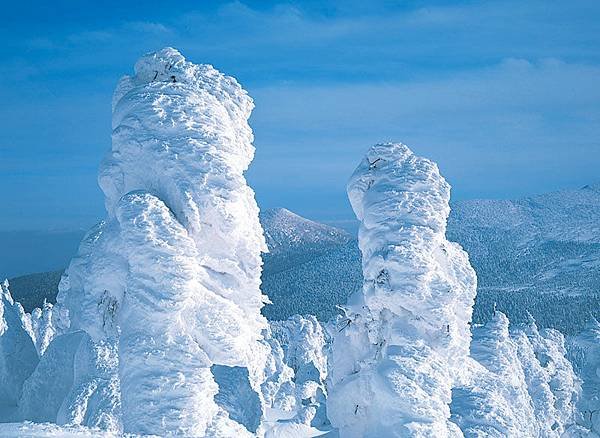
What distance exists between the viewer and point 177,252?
40.2 ft

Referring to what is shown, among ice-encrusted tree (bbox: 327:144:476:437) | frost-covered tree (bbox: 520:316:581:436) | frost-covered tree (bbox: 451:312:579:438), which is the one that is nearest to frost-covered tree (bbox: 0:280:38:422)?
ice-encrusted tree (bbox: 327:144:476:437)

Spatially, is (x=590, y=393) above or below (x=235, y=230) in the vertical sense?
below

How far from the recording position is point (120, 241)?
12.8 metres

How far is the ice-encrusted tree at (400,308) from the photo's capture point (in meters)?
14.3

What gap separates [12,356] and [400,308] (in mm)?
10119

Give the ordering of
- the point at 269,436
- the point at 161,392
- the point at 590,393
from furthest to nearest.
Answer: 1. the point at 590,393
2. the point at 269,436
3. the point at 161,392

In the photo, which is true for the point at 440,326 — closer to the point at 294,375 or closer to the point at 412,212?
the point at 412,212

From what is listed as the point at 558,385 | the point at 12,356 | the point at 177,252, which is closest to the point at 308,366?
the point at 558,385

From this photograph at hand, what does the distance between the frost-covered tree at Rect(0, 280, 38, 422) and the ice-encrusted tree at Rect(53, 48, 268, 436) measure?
15.3ft

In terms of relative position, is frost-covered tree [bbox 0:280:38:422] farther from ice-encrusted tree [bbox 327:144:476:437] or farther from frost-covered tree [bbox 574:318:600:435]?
frost-covered tree [bbox 574:318:600:435]

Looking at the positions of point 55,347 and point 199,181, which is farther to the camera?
point 55,347

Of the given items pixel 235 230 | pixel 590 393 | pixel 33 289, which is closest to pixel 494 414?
pixel 235 230

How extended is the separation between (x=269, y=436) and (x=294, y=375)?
31557 millimetres

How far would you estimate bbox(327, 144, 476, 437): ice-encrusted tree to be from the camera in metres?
Answer: 14.3
